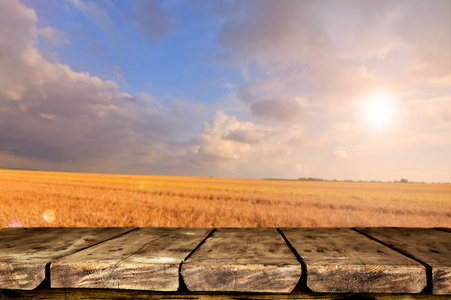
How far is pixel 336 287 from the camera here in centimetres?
107

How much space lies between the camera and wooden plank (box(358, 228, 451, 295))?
42.6 inches

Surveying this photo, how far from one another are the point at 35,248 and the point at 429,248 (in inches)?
75.3

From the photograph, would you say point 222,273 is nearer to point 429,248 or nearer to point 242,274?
point 242,274

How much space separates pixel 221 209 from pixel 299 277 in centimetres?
739

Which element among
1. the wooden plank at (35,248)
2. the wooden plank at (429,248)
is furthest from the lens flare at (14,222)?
the wooden plank at (429,248)

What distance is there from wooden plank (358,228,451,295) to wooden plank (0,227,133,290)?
1520mm

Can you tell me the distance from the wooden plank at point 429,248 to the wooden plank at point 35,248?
59.8 inches

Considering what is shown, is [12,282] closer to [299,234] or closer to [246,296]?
[246,296]

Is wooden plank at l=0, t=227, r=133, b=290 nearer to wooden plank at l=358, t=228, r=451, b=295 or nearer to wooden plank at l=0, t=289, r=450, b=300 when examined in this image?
wooden plank at l=0, t=289, r=450, b=300

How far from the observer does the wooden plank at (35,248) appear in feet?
3.61

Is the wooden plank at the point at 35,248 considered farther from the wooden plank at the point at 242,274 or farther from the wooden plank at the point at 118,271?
the wooden plank at the point at 242,274

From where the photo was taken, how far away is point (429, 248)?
54.7 inches

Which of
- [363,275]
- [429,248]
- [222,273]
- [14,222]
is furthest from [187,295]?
[14,222]

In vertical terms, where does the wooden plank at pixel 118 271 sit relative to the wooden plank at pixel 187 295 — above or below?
above
